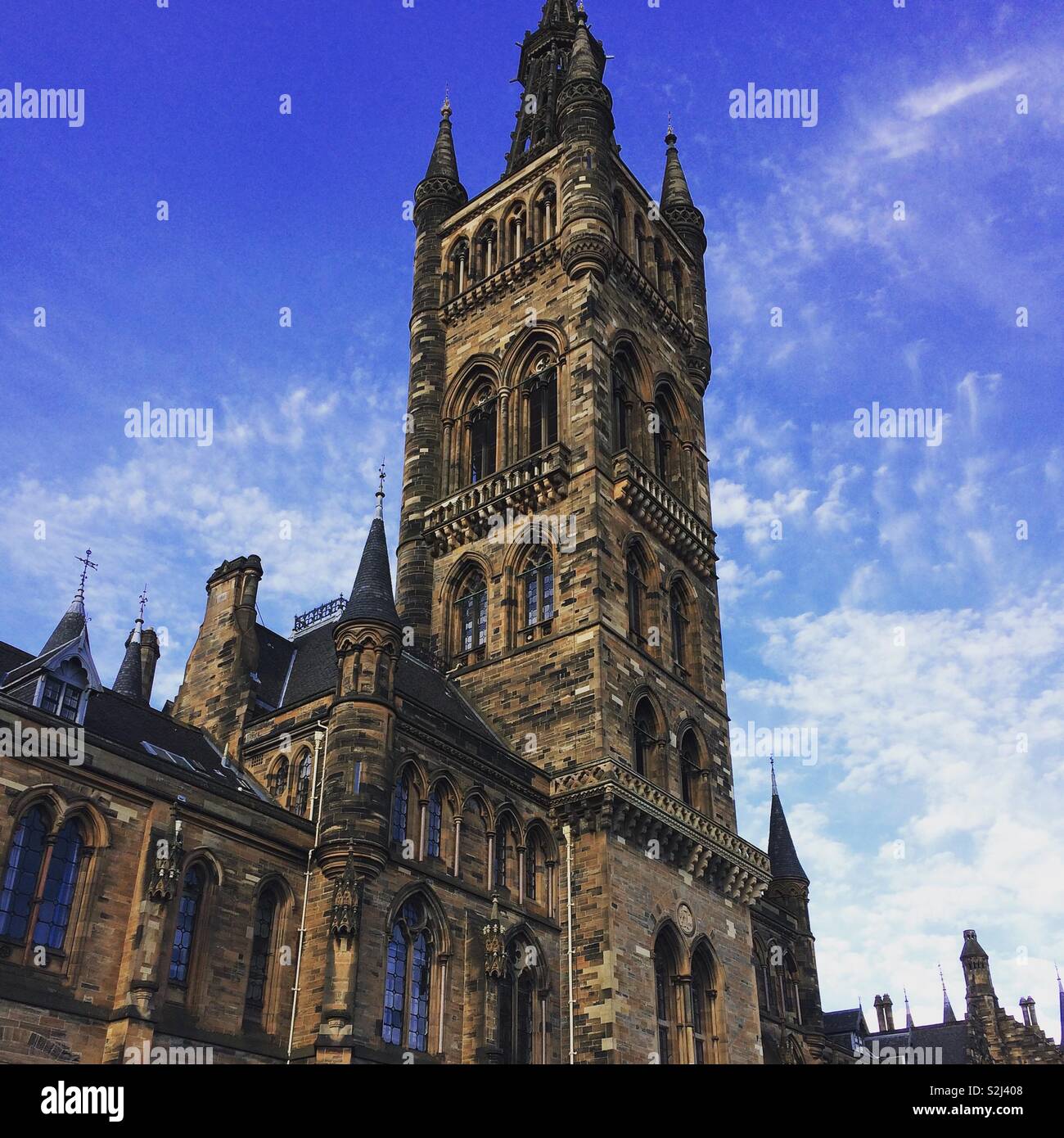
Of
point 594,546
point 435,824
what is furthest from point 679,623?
point 435,824

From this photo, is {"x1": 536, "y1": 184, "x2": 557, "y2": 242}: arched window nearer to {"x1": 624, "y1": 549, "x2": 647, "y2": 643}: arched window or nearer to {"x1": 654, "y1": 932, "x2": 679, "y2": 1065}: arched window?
{"x1": 624, "y1": 549, "x2": 647, "y2": 643}: arched window

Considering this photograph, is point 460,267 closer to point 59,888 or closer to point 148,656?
point 148,656

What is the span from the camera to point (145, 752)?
25281 millimetres

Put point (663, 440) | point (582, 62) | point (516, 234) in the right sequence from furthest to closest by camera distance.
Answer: point (582, 62), point (516, 234), point (663, 440)

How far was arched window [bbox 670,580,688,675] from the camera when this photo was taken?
41125mm

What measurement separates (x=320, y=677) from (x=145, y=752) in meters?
9.38

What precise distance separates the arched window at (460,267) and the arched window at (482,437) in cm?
596

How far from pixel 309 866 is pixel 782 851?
98.7 feet

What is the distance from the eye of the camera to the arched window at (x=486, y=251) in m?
48.4

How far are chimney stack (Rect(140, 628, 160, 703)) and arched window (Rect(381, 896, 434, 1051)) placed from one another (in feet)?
50.3

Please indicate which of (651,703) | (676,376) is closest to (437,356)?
(676,376)

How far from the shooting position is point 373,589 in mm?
31062

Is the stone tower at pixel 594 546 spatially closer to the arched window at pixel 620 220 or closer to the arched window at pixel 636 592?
the arched window at pixel 636 592

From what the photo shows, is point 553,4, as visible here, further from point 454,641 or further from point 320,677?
point 320,677
